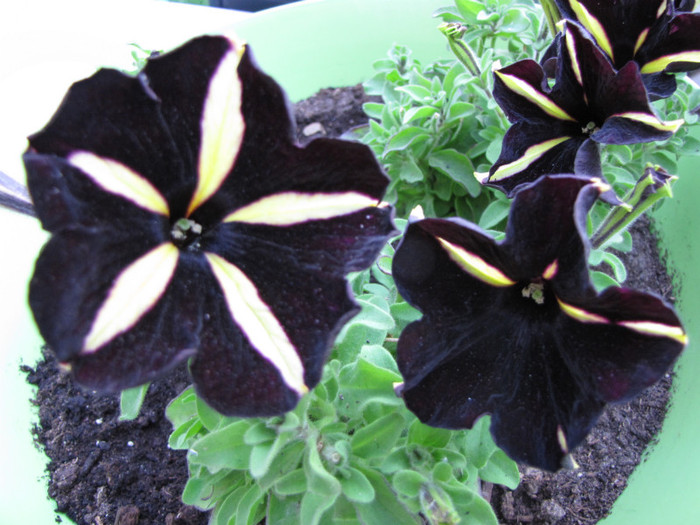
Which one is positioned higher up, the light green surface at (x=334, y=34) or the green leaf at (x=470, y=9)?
the green leaf at (x=470, y=9)

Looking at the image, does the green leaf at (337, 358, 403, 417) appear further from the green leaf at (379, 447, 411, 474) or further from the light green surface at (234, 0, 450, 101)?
the light green surface at (234, 0, 450, 101)

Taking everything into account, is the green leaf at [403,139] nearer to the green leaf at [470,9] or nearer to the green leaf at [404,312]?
the green leaf at [470,9]

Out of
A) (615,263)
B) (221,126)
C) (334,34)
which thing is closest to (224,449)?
(221,126)

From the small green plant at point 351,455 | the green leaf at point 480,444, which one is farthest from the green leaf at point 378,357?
the green leaf at point 480,444

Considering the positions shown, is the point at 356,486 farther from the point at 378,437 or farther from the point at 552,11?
the point at 552,11

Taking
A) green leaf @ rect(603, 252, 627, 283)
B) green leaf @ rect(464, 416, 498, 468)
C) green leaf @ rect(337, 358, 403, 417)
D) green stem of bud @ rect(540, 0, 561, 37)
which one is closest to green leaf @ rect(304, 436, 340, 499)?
green leaf @ rect(337, 358, 403, 417)

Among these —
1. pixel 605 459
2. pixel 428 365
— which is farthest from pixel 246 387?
Result: pixel 605 459
